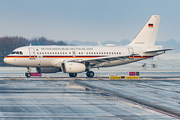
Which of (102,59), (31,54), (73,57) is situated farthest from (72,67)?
(31,54)

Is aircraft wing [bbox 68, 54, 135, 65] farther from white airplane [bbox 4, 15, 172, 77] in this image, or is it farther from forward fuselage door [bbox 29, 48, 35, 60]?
forward fuselage door [bbox 29, 48, 35, 60]

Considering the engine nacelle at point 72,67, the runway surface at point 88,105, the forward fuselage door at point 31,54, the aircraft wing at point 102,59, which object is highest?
the forward fuselage door at point 31,54

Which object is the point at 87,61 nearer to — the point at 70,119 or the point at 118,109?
the point at 118,109

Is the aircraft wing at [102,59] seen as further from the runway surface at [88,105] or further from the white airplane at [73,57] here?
the runway surface at [88,105]

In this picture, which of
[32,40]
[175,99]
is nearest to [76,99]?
[175,99]

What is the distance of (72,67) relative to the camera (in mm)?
42094

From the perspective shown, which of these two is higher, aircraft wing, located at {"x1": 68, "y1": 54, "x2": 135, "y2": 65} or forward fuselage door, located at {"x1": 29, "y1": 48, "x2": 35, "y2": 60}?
forward fuselage door, located at {"x1": 29, "y1": 48, "x2": 35, "y2": 60}

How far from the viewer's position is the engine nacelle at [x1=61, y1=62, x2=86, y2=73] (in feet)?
138

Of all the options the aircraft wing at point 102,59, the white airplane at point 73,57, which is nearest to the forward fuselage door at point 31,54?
the white airplane at point 73,57

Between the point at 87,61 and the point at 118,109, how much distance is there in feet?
Answer: 82.8

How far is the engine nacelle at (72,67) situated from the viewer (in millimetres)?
41969

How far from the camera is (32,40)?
167750 millimetres

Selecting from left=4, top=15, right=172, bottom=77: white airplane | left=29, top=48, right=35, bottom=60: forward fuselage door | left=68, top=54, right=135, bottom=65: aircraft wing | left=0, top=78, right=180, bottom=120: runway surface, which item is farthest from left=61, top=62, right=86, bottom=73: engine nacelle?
left=0, top=78, right=180, bottom=120: runway surface

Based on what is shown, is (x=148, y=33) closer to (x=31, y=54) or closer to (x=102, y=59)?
(x=102, y=59)
